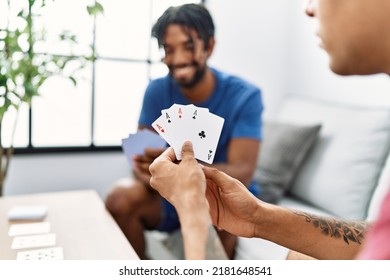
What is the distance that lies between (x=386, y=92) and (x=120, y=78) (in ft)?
3.13

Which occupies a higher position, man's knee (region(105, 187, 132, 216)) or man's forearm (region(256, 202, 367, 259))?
man's forearm (region(256, 202, 367, 259))

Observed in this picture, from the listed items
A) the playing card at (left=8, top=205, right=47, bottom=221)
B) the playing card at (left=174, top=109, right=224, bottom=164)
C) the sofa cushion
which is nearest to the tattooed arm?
the playing card at (left=174, top=109, right=224, bottom=164)

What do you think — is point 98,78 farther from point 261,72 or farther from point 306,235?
point 261,72

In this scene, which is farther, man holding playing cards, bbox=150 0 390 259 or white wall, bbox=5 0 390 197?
white wall, bbox=5 0 390 197

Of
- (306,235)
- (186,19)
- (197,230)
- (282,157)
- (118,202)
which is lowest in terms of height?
(118,202)

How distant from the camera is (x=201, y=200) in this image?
546 mm

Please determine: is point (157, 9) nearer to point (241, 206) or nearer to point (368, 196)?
point (241, 206)

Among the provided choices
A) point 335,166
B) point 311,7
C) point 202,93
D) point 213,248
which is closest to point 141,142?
point 202,93

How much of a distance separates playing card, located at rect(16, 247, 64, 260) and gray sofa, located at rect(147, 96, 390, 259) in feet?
1.20

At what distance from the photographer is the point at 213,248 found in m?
0.60

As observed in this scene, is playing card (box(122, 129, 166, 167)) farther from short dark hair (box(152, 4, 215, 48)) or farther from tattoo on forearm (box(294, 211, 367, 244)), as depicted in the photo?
tattoo on forearm (box(294, 211, 367, 244))

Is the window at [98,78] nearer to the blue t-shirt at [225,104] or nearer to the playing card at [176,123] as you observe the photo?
the blue t-shirt at [225,104]

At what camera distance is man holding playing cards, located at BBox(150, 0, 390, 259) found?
0.51 metres

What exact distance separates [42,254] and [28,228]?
0.70 ft
